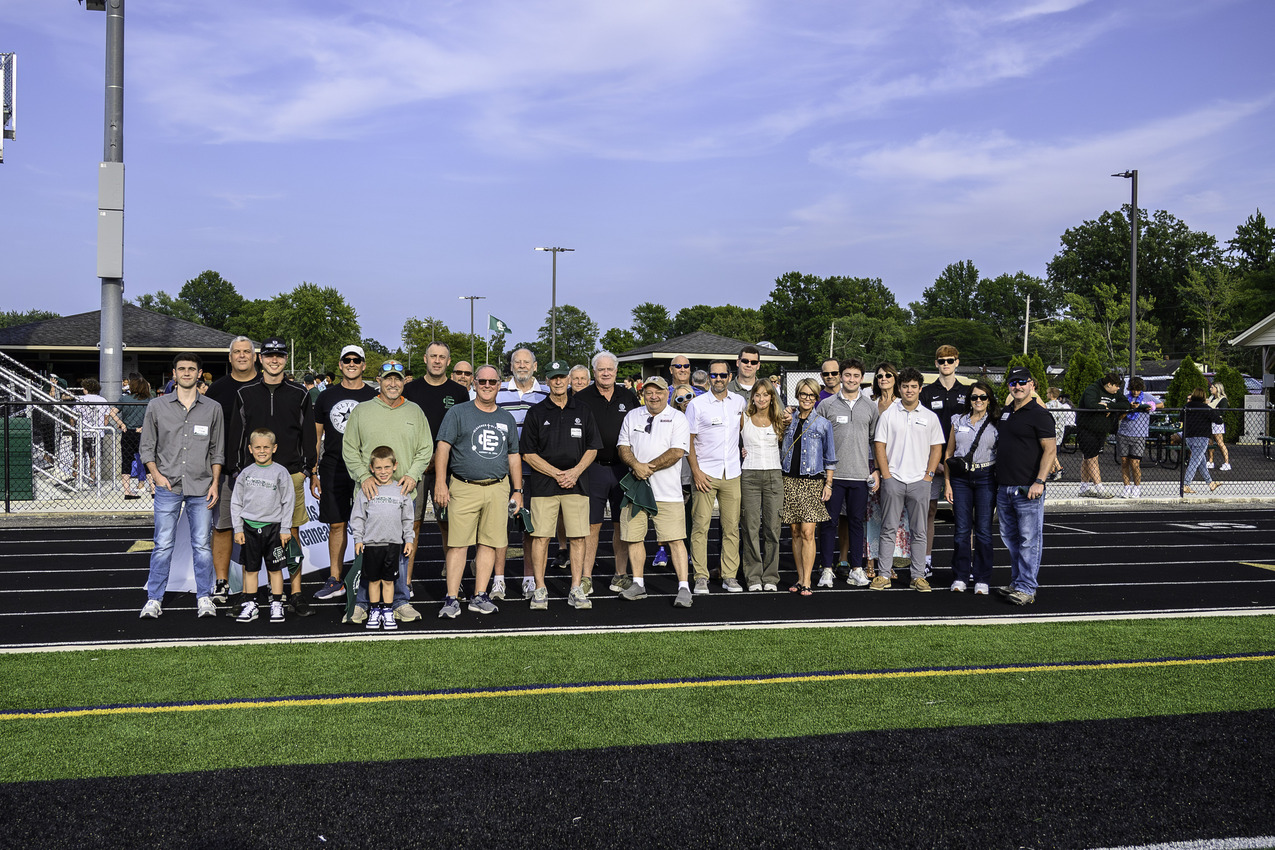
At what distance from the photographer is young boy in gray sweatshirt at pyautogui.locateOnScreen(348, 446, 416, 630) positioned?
7.03m

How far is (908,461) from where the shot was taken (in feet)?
27.9

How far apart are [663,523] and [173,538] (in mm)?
3930

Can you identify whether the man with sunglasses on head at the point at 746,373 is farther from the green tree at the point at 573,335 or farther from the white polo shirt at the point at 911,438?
the green tree at the point at 573,335

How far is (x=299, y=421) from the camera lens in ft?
25.0

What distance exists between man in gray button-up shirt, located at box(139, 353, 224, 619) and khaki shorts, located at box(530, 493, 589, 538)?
2.51 metres

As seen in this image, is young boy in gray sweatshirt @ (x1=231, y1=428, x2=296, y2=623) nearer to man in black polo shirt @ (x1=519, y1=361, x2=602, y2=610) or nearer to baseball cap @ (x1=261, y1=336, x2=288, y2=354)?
baseball cap @ (x1=261, y1=336, x2=288, y2=354)

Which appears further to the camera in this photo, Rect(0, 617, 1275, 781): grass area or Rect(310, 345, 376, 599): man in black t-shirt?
Rect(310, 345, 376, 599): man in black t-shirt

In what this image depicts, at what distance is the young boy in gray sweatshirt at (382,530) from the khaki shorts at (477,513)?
1.32 ft

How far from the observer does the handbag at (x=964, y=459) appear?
836cm

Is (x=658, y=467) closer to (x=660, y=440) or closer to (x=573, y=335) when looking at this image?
(x=660, y=440)

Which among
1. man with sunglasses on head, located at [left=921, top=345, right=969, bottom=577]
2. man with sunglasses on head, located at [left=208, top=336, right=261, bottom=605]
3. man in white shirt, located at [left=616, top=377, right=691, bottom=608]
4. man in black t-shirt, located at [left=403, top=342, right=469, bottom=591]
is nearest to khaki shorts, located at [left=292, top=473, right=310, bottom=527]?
man with sunglasses on head, located at [left=208, top=336, right=261, bottom=605]

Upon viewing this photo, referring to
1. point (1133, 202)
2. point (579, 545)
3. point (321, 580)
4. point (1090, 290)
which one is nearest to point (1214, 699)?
point (579, 545)

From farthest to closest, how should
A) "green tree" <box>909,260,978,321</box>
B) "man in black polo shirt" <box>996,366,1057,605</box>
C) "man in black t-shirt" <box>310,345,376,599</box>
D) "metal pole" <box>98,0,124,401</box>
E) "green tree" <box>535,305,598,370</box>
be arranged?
"green tree" <box>909,260,978,321</box> → "green tree" <box>535,305,598,370</box> → "metal pole" <box>98,0,124,401</box> → "man in black polo shirt" <box>996,366,1057,605</box> → "man in black t-shirt" <box>310,345,376,599</box>

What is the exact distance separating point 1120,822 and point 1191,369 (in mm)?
28420
